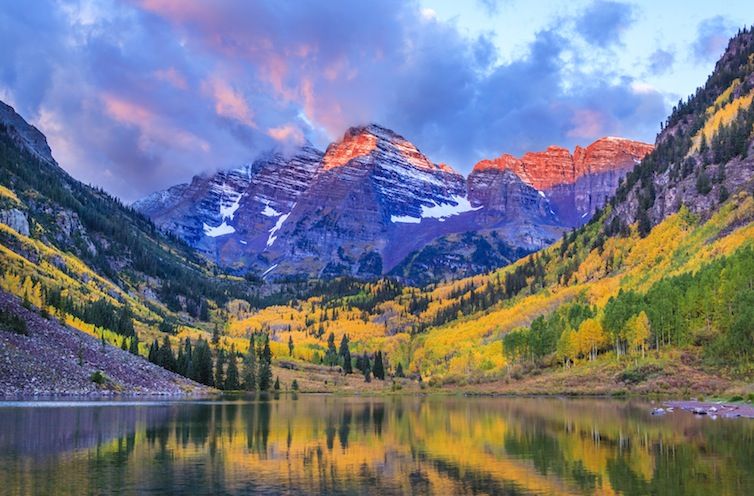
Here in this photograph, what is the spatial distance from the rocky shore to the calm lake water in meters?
46.7

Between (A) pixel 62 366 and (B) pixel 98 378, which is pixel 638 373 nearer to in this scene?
(B) pixel 98 378

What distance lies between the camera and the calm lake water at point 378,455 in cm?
4194

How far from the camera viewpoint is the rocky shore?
132 m

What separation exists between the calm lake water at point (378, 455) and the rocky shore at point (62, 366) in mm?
46747

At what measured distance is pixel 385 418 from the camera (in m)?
102

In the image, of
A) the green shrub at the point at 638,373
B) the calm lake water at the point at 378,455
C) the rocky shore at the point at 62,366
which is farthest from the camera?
the green shrub at the point at 638,373

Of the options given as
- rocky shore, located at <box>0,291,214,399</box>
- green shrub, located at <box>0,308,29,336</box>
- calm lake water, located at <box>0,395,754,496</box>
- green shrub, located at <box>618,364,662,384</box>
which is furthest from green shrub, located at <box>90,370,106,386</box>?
green shrub, located at <box>618,364,662,384</box>

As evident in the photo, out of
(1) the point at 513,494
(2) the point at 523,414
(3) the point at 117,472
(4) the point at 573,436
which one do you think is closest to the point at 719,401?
(2) the point at 523,414

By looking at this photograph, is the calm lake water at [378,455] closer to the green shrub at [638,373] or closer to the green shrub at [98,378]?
the green shrub at [638,373]

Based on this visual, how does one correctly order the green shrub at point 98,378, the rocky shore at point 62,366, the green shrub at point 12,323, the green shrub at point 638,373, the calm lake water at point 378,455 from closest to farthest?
the calm lake water at point 378,455 < the rocky shore at point 62,366 < the green shrub at point 12,323 < the green shrub at point 638,373 < the green shrub at point 98,378

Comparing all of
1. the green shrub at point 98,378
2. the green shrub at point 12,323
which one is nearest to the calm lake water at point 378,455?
the green shrub at point 12,323

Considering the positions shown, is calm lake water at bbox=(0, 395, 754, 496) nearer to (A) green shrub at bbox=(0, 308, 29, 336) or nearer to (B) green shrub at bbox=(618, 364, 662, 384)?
(B) green shrub at bbox=(618, 364, 662, 384)

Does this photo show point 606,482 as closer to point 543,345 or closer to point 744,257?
point 744,257

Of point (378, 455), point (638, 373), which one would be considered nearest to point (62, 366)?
point (378, 455)
